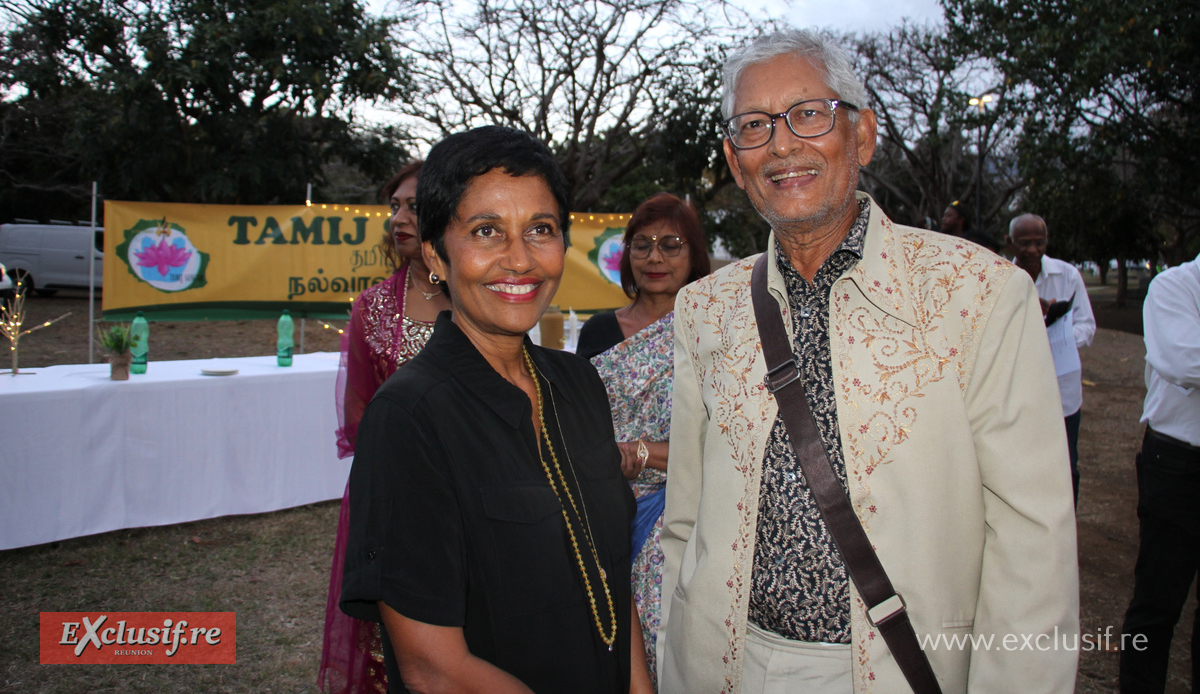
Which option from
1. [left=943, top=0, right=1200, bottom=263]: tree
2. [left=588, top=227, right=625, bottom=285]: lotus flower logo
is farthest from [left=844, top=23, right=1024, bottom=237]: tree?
[left=588, top=227, right=625, bottom=285]: lotus flower logo

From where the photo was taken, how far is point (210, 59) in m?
12.1

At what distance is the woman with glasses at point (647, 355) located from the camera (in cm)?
221

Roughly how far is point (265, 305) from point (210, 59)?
730 centimetres

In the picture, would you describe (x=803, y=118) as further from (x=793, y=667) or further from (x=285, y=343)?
(x=285, y=343)

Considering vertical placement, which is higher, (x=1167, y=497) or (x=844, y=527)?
(x=844, y=527)

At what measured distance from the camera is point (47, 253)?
16312mm

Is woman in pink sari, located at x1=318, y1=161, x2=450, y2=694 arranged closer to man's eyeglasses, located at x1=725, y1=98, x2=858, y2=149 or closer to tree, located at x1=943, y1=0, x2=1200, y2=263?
man's eyeglasses, located at x1=725, y1=98, x2=858, y2=149

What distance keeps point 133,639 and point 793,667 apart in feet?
10.8

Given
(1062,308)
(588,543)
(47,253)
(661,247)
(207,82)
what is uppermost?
(207,82)

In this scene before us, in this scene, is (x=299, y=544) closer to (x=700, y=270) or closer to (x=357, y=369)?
(x=357, y=369)

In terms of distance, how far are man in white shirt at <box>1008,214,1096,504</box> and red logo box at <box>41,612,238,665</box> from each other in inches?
177

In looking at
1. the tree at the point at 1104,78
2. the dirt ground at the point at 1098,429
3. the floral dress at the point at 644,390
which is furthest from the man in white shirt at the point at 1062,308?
the tree at the point at 1104,78

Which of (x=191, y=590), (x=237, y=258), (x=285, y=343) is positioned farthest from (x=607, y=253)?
(x=191, y=590)

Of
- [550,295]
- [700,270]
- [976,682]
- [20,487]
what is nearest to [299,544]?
[20,487]
